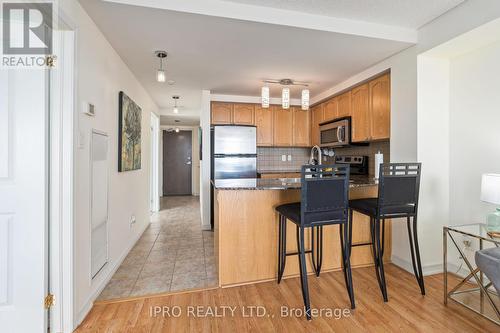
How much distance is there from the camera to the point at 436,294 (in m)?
2.12

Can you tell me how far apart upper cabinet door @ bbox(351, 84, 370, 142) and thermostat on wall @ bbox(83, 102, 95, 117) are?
3090 millimetres

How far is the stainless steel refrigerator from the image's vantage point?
13.4ft

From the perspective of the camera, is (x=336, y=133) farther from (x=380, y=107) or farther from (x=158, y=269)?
(x=158, y=269)

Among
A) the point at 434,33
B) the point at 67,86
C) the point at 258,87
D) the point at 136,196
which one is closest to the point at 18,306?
the point at 67,86

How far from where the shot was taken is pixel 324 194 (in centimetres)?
183

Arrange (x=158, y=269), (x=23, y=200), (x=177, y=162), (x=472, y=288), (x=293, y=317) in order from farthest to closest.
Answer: (x=177, y=162) < (x=158, y=269) < (x=472, y=288) < (x=293, y=317) < (x=23, y=200)

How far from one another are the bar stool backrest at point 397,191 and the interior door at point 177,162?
6.81m

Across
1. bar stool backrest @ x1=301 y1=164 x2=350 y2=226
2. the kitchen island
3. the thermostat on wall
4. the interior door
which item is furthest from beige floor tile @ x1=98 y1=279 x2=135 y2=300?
the interior door

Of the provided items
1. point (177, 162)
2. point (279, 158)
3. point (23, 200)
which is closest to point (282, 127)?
point (279, 158)

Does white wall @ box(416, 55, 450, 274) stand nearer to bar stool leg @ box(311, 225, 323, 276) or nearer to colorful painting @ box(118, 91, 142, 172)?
bar stool leg @ box(311, 225, 323, 276)

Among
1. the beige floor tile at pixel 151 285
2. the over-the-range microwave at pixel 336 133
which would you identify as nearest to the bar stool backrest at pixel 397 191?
the over-the-range microwave at pixel 336 133

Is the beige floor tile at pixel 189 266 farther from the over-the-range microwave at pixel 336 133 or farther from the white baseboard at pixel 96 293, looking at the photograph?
the over-the-range microwave at pixel 336 133

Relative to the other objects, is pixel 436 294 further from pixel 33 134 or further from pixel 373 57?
pixel 33 134

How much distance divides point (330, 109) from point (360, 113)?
806 mm
